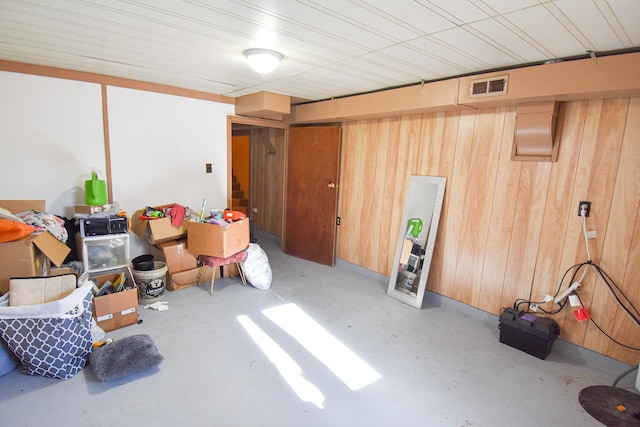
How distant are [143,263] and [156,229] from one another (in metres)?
0.35

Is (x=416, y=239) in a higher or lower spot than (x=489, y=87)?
lower

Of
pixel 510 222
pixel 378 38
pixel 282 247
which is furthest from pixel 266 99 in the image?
pixel 510 222

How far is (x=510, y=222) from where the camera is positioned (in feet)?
9.20

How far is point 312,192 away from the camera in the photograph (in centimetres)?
A: 454

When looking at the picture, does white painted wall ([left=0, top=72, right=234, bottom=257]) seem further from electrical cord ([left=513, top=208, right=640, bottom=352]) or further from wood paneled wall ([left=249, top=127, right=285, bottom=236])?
electrical cord ([left=513, top=208, right=640, bottom=352])

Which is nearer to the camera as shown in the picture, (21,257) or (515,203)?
(21,257)

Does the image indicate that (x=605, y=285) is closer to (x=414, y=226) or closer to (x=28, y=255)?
(x=414, y=226)

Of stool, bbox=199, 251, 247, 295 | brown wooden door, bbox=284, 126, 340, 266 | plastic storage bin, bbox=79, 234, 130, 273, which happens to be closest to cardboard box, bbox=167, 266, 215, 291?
stool, bbox=199, 251, 247, 295

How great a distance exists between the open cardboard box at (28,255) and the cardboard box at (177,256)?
0.89 m

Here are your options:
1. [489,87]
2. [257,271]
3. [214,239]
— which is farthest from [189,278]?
[489,87]

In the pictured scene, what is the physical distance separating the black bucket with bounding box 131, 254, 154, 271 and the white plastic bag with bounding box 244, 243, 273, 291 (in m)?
0.95

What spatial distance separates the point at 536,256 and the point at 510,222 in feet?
1.10

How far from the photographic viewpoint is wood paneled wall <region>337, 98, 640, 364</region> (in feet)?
7.43

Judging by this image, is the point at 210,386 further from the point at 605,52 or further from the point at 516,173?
the point at 605,52
